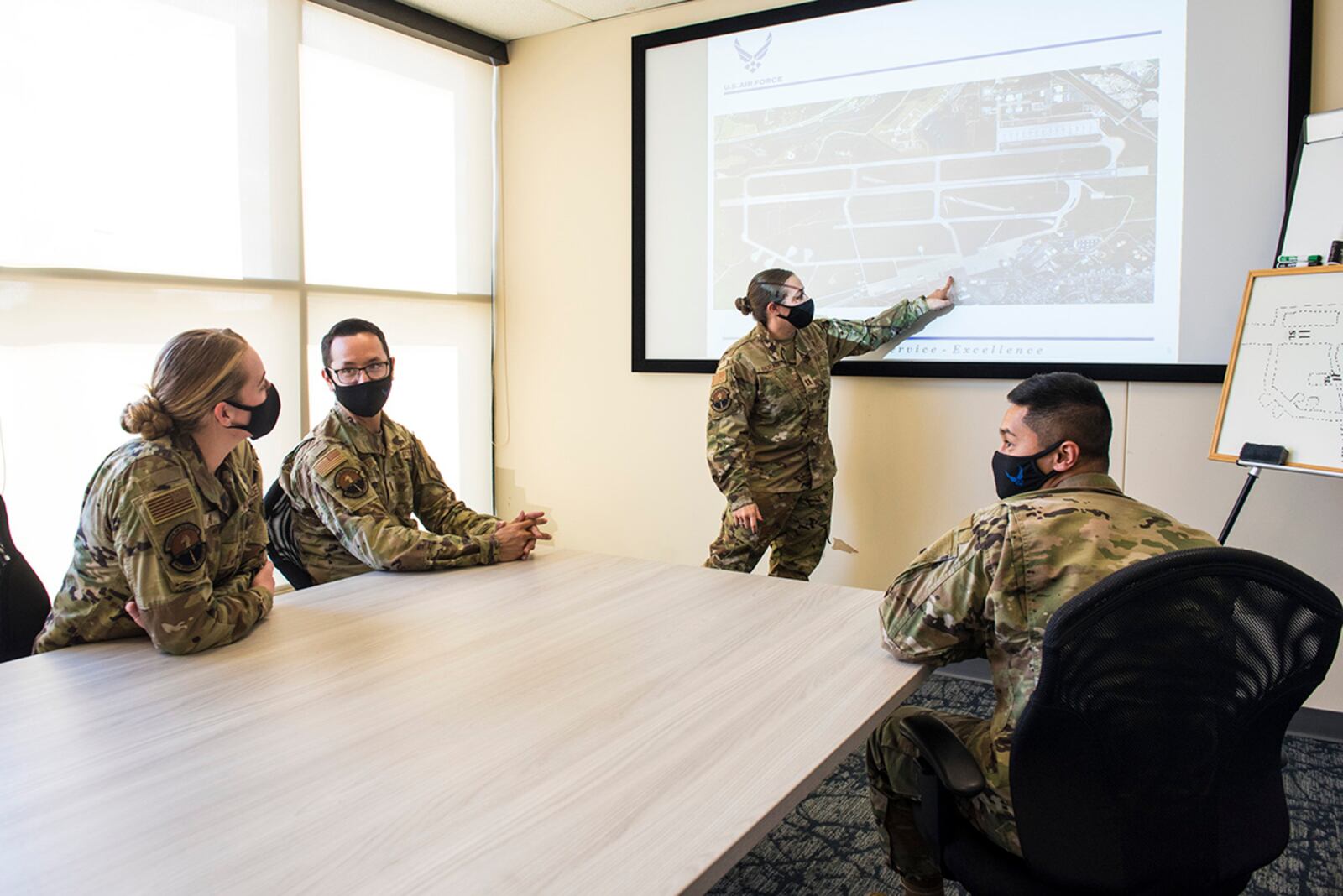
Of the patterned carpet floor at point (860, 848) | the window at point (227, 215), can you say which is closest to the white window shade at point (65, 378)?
the window at point (227, 215)

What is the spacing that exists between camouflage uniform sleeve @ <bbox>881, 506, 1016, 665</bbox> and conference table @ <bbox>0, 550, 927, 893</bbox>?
0.07 m

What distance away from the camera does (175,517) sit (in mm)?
1711

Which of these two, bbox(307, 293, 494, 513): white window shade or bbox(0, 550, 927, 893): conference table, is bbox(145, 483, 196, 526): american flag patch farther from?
bbox(307, 293, 494, 513): white window shade

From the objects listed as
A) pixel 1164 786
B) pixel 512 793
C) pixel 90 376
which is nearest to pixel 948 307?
pixel 1164 786

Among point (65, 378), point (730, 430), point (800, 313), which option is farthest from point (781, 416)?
point (65, 378)

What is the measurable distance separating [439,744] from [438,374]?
3.21 m

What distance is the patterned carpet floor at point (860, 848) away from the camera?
216cm

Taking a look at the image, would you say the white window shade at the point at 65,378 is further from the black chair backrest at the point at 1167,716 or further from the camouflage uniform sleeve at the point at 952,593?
the black chair backrest at the point at 1167,716

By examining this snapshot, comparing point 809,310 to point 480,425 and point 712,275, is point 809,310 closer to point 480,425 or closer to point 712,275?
point 712,275

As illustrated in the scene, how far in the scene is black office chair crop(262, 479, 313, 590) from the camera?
2.47m

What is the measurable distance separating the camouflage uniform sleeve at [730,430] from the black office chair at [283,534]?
1.38m

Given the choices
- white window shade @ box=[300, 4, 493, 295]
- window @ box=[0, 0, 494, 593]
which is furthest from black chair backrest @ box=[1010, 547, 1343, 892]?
white window shade @ box=[300, 4, 493, 295]

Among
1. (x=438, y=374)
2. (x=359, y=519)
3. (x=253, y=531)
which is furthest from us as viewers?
(x=438, y=374)

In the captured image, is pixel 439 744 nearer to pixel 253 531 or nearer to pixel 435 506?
pixel 253 531
